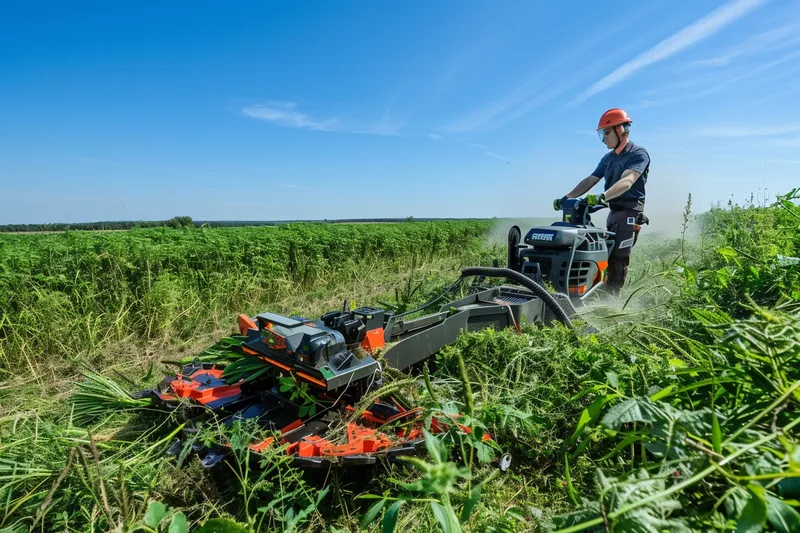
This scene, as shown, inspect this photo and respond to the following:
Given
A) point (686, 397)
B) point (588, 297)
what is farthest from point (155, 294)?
point (686, 397)

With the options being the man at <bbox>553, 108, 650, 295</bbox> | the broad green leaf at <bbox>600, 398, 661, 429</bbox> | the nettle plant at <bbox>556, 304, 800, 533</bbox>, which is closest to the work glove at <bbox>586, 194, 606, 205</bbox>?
the man at <bbox>553, 108, 650, 295</bbox>

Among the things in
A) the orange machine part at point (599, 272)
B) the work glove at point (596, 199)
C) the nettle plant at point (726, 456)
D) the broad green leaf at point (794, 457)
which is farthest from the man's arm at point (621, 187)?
the broad green leaf at point (794, 457)

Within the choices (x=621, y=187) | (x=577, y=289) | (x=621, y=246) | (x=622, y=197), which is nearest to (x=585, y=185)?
(x=622, y=197)

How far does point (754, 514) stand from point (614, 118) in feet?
19.4

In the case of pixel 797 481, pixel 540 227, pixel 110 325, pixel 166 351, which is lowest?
pixel 166 351

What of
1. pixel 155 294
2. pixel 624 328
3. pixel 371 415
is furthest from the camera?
pixel 155 294

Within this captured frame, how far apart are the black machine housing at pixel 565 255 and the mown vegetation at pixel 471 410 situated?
453mm

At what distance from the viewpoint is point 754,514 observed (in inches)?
29.7

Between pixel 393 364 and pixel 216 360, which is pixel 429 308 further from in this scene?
pixel 216 360

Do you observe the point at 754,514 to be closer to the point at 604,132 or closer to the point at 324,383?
the point at 324,383

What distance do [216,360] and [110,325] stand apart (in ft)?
10.1

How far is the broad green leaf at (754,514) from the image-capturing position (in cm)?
74

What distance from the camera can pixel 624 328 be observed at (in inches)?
128

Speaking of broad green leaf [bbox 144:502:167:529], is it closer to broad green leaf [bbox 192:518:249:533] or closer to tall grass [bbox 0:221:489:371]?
broad green leaf [bbox 192:518:249:533]
